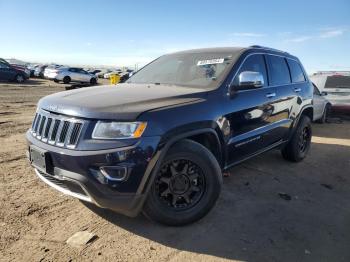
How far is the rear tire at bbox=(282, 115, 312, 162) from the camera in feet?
18.9

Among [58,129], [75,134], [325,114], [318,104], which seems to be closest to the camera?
[75,134]

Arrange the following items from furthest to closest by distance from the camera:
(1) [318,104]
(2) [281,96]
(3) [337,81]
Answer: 1. (3) [337,81]
2. (1) [318,104]
3. (2) [281,96]

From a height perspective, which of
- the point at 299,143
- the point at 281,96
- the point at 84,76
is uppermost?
the point at 281,96

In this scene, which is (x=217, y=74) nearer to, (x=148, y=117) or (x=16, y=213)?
(x=148, y=117)

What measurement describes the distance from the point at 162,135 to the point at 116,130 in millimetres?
408

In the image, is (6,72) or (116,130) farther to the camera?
(6,72)

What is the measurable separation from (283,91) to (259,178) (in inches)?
54.1

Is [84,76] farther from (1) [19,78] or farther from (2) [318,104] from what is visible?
(2) [318,104]

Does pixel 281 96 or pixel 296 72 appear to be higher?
pixel 296 72

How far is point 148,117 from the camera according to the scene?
2.96m

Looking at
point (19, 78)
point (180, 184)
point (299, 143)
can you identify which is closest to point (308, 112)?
point (299, 143)

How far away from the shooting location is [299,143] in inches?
233

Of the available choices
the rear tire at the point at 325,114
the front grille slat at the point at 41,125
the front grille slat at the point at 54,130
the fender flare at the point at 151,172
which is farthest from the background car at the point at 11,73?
the fender flare at the point at 151,172

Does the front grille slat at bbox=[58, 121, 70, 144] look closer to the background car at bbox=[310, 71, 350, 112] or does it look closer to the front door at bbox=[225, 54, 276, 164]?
the front door at bbox=[225, 54, 276, 164]
